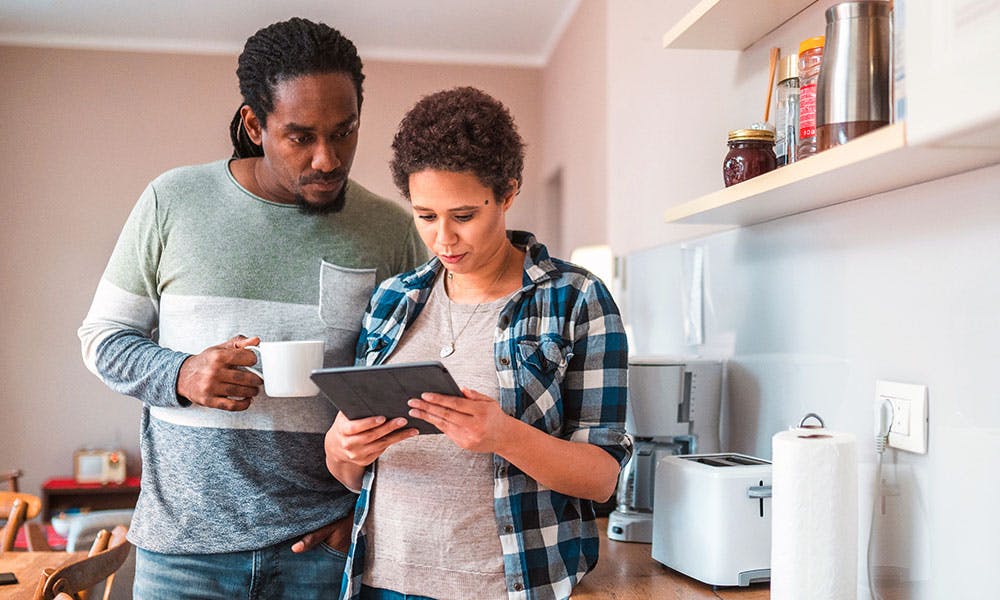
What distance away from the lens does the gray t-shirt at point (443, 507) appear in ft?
4.09

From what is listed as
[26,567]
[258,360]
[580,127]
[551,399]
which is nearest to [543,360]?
[551,399]

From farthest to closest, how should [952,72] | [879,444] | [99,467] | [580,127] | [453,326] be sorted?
1. [99,467]
2. [580,127]
3. [453,326]
4. [879,444]
5. [952,72]

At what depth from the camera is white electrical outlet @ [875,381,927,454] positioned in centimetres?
116

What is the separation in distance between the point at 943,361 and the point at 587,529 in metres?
0.56

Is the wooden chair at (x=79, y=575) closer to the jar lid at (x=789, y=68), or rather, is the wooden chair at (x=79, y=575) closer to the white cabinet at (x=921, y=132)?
the white cabinet at (x=921, y=132)

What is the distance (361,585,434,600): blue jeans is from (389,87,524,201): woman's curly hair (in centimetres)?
58

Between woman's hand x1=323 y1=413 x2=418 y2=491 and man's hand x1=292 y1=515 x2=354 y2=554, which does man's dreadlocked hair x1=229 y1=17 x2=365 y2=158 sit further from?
man's hand x1=292 y1=515 x2=354 y2=554

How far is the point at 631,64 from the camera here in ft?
8.91

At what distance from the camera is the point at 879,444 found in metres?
1.24

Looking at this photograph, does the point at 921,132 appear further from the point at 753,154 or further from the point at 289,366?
the point at 289,366

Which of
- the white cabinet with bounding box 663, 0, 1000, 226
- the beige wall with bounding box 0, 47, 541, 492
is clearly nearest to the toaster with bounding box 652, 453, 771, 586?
the white cabinet with bounding box 663, 0, 1000, 226

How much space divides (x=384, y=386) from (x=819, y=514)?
1.91 feet

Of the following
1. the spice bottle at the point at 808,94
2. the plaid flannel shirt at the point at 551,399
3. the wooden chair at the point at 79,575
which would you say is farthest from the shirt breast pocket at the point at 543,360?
the wooden chair at the point at 79,575

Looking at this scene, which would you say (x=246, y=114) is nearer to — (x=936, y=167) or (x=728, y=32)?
(x=728, y=32)
